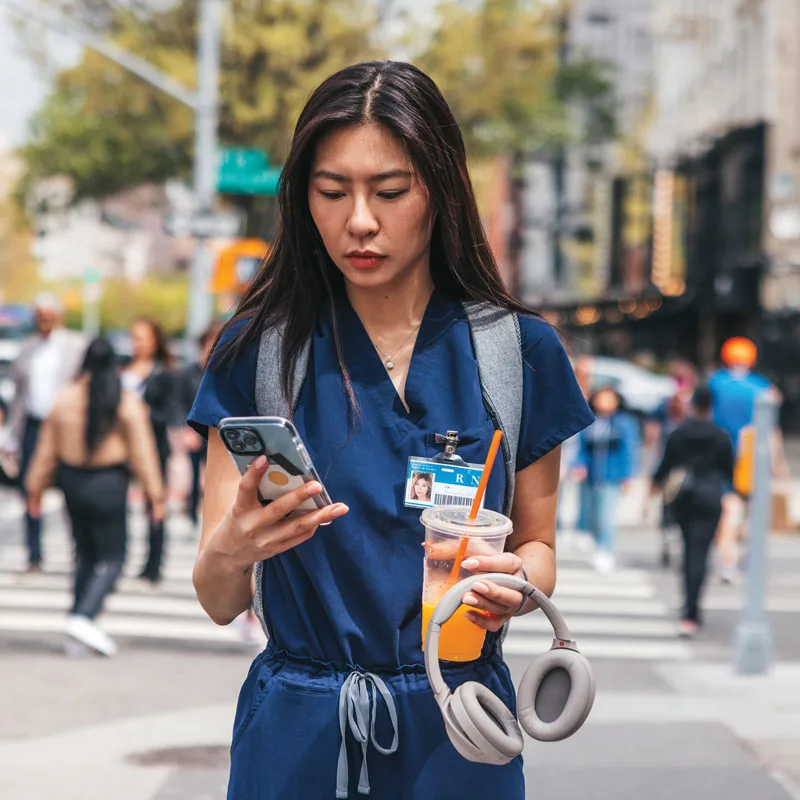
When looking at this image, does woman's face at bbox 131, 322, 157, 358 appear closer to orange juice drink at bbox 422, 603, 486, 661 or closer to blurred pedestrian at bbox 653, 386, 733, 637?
blurred pedestrian at bbox 653, 386, 733, 637

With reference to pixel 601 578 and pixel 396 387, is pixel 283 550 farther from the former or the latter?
pixel 601 578

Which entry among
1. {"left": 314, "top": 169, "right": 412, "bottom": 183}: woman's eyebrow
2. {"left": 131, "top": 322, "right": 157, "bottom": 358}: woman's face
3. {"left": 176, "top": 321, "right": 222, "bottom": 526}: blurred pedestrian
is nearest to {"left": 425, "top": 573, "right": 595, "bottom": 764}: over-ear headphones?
{"left": 314, "top": 169, "right": 412, "bottom": 183}: woman's eyebrow

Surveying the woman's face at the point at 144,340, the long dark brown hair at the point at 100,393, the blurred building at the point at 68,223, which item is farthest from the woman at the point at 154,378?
the blurred building at the point at 68,223

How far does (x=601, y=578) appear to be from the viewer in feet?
39.9

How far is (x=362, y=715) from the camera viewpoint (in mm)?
2244

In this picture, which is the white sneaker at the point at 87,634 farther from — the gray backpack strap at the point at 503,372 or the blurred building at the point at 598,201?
the blurred building at the point at 598,201

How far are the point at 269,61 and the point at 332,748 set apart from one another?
84.6 feet

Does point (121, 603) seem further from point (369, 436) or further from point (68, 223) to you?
point (68, 223)

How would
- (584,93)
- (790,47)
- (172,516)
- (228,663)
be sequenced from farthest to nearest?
(584,93) → (790,47) → (172,516) → (228,663)

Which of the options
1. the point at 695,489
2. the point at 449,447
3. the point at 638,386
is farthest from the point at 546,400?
the point at 638,386

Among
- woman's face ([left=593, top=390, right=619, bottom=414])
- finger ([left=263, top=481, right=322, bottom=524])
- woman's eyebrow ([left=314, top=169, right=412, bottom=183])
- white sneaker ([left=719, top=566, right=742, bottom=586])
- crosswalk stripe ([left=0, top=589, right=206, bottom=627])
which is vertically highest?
woman's eyebrow ([left=314, top=169, right=412, bottom=183])

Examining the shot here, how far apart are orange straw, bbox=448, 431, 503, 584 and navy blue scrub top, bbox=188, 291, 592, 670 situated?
0.21 ft

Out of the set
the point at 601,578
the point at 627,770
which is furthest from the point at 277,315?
the point at 601,578

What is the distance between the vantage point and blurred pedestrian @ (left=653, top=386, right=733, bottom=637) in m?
9.63
